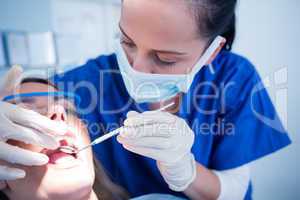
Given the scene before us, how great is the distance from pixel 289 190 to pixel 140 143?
654mm

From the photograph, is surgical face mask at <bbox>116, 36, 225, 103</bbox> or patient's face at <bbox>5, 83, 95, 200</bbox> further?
surgical face mask at <bbox>116, 36, 225, 103</bbox>

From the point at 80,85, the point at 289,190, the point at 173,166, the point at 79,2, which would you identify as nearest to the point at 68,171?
the point at 173,166

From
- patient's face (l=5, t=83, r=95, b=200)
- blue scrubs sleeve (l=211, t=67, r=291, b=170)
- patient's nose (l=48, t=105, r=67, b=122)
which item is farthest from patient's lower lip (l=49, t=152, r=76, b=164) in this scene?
blue scrubs sleeve (l=211, t=67, r=291, b=170)

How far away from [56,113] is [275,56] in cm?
74

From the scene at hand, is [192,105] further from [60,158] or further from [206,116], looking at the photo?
[60,158]

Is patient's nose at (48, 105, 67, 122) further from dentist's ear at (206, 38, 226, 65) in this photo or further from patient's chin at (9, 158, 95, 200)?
dentist's ear at (206, 38, 226, 65)

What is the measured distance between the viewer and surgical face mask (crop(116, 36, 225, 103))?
920mm

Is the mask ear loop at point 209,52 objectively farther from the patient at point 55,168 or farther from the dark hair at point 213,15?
the patient at point 55,168

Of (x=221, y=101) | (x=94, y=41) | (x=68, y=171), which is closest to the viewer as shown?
(x=68, y=171)

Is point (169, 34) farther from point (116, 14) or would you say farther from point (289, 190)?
point (289, 190)

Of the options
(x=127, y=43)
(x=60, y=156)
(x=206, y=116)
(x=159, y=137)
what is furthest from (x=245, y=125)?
(x=60, y=156)

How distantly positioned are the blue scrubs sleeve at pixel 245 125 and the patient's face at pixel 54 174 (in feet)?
1.49

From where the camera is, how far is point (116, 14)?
1028mm

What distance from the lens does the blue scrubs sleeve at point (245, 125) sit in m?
1.01
